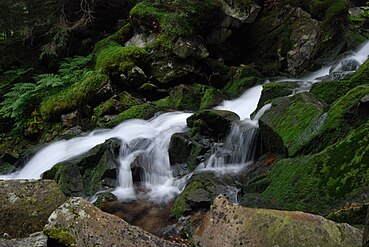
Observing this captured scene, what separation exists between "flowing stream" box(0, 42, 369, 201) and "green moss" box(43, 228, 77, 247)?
3.60 m

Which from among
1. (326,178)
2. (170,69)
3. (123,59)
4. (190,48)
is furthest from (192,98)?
(326,178)

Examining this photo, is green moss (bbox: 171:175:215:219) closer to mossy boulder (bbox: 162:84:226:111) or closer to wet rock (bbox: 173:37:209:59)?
mossy boulder (bbox: 162:84:226:111)

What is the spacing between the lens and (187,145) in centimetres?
761

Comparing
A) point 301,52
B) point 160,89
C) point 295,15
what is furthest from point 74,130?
point 295,15

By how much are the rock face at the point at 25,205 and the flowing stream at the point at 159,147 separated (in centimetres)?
247

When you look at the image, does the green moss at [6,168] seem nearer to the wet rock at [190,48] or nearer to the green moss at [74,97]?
the green moss at [74,97]

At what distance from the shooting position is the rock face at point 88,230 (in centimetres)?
289

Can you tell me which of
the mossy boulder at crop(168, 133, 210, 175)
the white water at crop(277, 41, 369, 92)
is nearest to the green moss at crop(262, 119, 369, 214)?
the mossy boulder at crop(168, 133, 210, 175)

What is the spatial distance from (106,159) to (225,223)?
4657 mm

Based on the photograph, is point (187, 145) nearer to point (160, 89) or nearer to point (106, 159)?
point (106, 159)

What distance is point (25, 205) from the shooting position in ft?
13.6

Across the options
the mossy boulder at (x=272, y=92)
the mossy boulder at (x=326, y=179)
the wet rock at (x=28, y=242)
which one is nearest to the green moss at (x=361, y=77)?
the mossy boulder at (x=272, y=92)

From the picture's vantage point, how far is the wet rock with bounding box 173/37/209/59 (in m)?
11.2

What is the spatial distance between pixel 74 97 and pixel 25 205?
7403mm
